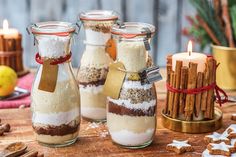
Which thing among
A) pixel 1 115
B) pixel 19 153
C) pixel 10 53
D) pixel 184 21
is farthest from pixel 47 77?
pixel 184 21

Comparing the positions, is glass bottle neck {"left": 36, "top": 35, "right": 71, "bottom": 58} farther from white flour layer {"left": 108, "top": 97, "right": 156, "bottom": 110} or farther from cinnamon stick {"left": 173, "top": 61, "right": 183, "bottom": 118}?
cinnamon stick {"left": 173, "top": 61, "right": 183, "bottom": 118}

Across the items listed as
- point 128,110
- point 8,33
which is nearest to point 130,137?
point 128,110

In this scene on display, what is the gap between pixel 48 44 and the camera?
3.75 ft

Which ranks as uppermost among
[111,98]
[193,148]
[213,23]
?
[213,23]

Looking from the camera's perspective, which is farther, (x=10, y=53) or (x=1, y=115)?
(x=10, y=53)

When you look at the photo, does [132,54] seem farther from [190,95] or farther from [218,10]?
[218,10]

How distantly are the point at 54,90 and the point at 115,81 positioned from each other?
14 cm

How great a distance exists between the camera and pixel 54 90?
115cm

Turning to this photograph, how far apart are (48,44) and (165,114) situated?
1.26 feet

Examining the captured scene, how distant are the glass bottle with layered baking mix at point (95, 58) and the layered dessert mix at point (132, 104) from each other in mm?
132

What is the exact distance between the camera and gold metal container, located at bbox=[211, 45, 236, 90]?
1.68 metres

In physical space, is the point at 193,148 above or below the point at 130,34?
below

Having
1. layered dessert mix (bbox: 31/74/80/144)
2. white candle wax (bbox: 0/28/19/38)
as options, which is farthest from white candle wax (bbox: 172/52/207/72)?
white candle wax (bbox: 0/28/19/38)

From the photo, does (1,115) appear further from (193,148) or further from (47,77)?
(193,148)
